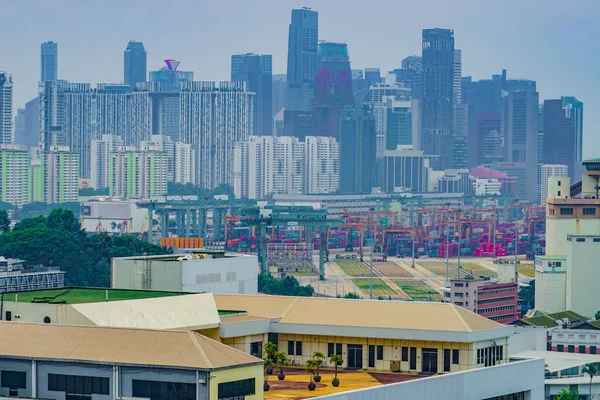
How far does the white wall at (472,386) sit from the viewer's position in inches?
1503

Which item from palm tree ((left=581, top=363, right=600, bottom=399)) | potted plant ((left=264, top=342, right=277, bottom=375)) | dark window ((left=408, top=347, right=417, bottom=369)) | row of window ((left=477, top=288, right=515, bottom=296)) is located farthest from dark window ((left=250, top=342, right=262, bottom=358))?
row of window ((left=477, top=288, right=515, bottom=296))

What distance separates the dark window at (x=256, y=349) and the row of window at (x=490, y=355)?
530 centimetres

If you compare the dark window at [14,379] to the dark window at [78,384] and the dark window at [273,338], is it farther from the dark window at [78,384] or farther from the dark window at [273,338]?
the dark window at [273,338]

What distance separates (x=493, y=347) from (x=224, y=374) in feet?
34.2

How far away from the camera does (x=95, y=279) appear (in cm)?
13900

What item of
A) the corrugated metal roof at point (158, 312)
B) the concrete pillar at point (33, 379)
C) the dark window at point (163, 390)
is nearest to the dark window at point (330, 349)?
the corrugated metal roof at point (158, 312)

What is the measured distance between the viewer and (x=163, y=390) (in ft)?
117

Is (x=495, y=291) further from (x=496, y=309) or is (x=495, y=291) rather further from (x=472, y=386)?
(x=472, y=386)

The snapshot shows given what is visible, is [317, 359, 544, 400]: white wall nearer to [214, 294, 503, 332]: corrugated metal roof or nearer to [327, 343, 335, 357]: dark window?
[214, 294, 503, 332]: corrugated metal roof

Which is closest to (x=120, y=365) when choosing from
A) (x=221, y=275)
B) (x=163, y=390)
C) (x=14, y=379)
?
(x=163, y=390)

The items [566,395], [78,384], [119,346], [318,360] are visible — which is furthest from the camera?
[566,395]

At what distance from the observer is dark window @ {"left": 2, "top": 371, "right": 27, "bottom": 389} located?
123ft

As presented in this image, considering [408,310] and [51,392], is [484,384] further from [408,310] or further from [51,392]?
[51,392]

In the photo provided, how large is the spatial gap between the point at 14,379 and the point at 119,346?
8.43 feet
